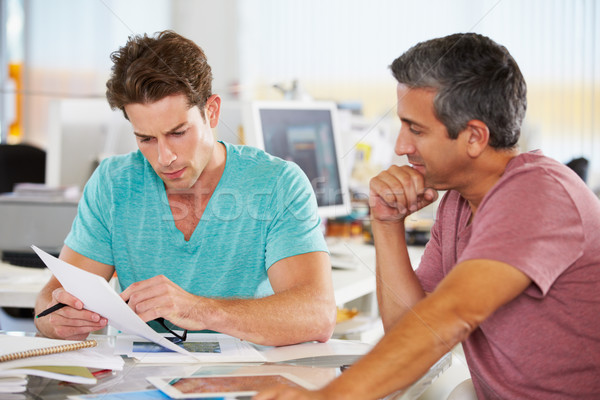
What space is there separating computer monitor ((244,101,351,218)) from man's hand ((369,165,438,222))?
94 cm

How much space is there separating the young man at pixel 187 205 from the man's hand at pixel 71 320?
0.12m

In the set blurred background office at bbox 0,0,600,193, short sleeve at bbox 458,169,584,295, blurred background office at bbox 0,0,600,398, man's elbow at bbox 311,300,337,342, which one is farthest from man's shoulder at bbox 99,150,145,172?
blurred background office at bbox 0,0,600,193

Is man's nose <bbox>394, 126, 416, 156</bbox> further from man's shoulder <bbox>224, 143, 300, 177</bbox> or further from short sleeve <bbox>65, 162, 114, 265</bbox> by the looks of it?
short sleeve <bbox>65, 162, 114, 265</bbox>

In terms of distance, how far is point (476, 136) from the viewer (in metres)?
1.07

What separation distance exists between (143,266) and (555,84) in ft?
13.4

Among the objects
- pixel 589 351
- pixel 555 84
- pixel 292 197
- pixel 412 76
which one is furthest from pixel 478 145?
pixel 555 84

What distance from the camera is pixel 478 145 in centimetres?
108

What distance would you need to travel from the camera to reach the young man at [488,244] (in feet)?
2.78

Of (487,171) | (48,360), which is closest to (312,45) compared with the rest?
(487,171)

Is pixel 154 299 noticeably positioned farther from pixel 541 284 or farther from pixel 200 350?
pixel 541 284

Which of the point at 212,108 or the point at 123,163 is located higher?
the point at 212,108

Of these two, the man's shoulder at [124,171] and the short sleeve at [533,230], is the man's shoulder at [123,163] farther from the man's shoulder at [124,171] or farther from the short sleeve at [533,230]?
the short sleeve at [533,230]

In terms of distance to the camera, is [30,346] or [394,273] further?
[394,273]

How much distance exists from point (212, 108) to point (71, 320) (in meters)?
0.59
